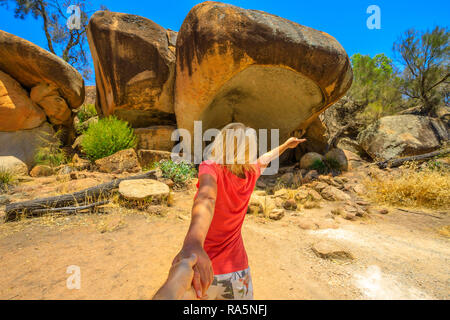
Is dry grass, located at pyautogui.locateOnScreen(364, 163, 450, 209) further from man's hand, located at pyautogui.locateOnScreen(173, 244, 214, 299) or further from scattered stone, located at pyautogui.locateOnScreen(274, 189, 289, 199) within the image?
man's hand, located at pyautogui.locateOnScreen(173, 244, 214, 299)

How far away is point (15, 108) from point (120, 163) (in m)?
3.27

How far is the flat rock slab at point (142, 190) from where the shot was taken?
3.67m

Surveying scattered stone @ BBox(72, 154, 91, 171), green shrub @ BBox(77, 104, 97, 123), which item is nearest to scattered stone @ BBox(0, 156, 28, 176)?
scattered stone @ BBox(72, 154, 91, 171)

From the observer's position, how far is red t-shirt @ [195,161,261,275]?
4.02 feet

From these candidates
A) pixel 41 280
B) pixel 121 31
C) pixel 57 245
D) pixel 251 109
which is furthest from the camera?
pixel 251 109

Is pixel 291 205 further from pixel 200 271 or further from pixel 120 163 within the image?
pixel 120 163

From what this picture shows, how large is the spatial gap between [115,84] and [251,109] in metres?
3.79

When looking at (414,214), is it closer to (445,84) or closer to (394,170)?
(394,170)

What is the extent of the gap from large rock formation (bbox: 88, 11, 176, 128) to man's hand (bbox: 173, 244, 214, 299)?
19.3 feet

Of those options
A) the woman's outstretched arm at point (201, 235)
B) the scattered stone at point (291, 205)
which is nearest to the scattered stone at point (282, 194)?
the scattered stone at point (291, 205)

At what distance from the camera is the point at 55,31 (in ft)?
42.3

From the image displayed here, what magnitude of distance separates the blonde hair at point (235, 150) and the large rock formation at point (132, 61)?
5.25m

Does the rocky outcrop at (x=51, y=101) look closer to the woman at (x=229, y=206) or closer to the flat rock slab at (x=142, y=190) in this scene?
the flat rock slab at (x=142, y=190)

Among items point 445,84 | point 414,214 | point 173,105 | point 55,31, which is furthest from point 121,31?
point 445,84
